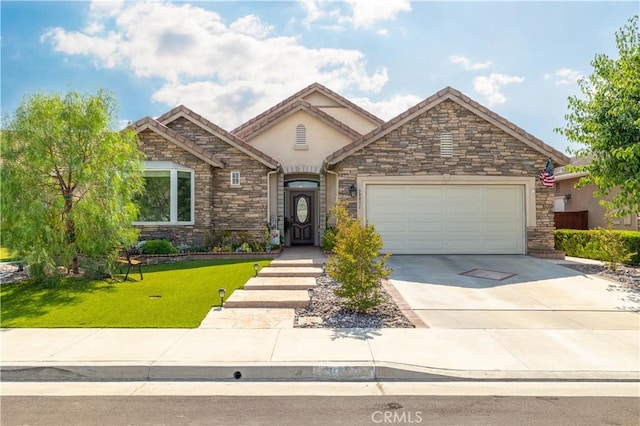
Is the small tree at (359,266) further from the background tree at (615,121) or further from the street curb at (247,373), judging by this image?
the background tree at (615,121)

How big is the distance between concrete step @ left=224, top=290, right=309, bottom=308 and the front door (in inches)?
366

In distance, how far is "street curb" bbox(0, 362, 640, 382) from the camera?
4.92 m

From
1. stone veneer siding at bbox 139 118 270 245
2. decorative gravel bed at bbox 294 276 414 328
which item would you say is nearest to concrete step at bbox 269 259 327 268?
stone veneer siding at bbox 139 118 270 245

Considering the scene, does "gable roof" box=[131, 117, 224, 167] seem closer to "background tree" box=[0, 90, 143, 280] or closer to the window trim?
the window trim

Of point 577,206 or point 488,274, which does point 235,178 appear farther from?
point 577,206

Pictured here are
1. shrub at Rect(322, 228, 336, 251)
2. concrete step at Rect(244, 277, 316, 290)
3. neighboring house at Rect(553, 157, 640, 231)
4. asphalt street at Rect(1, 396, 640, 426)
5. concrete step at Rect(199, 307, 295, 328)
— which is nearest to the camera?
asphalt street at Rect(1, 396, 640, 426)

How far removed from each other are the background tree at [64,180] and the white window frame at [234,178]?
16.3 ft

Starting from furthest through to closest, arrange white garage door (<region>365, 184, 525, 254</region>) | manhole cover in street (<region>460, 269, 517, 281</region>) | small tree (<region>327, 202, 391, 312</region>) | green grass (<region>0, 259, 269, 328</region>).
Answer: white garage door (<region>365, 184, 525, 254</region>), manhole cover in street (<region>460, 269, 517, 281</region>), small tree (<region>327, 202, 391, 312</region>), green grass (<region>0, 259, 269, 328</region>)

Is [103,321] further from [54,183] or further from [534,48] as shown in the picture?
[534,48]

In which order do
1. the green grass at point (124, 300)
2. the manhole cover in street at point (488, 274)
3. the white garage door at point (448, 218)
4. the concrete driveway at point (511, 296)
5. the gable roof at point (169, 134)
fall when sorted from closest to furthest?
the green grass at point (124, 300) → the concrete driveway at point (511, 296) → the manhole cover in street at point (488, 274) → the gable roof at point (169, 134) → the white garage door at point (448, 218)

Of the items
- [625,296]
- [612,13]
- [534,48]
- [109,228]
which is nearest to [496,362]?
[625,296]

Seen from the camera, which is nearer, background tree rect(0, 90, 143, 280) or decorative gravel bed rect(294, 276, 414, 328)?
decorative gravel bed rect(294, 276, 414, 328)

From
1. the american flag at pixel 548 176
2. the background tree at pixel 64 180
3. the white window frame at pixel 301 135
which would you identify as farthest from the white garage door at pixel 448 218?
the background tree at pixel 64 180

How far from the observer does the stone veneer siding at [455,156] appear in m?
14.4
